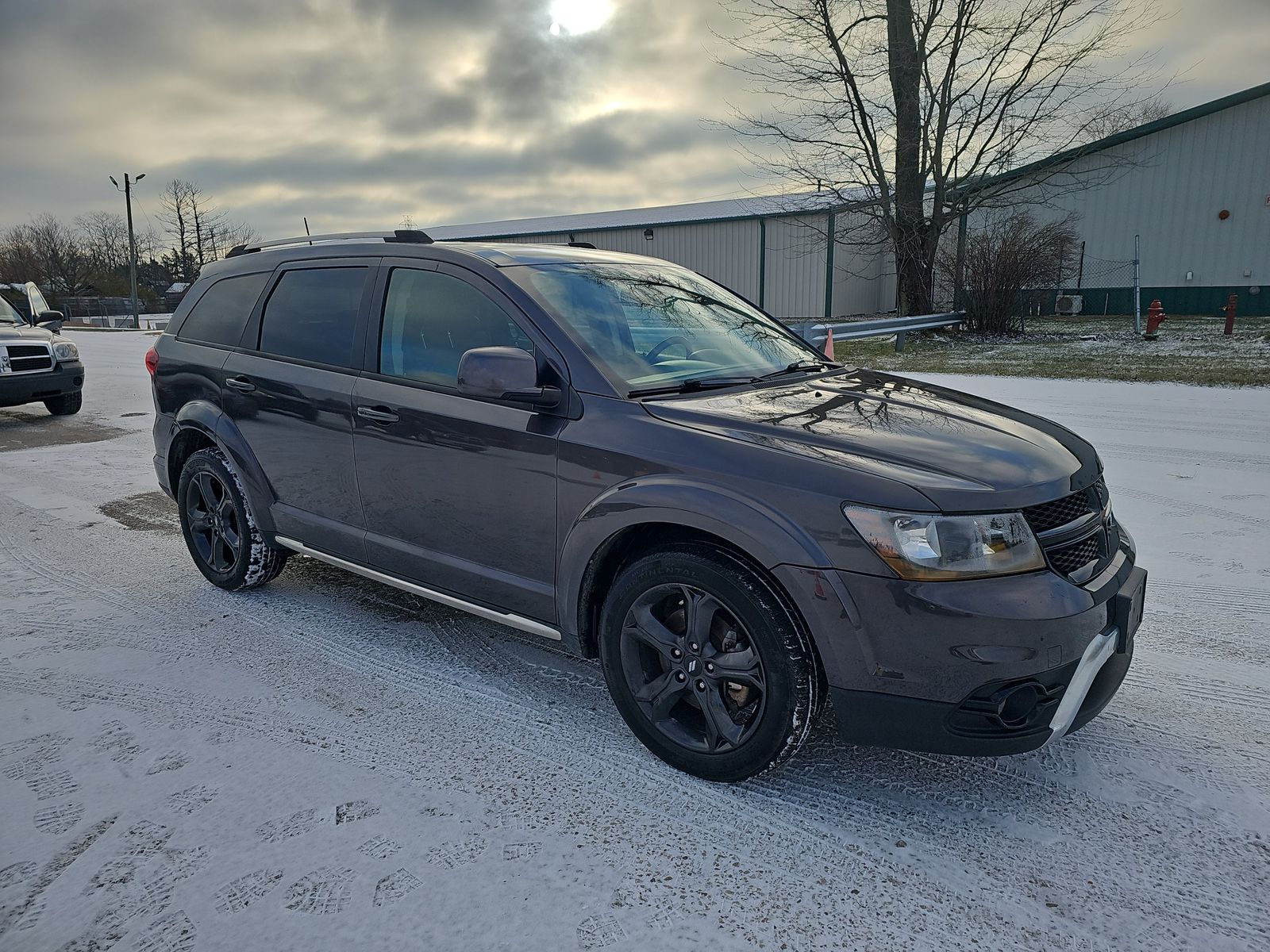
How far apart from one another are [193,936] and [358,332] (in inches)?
97.6

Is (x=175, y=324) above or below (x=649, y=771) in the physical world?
above

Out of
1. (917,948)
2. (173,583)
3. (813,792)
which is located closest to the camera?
(917,948)

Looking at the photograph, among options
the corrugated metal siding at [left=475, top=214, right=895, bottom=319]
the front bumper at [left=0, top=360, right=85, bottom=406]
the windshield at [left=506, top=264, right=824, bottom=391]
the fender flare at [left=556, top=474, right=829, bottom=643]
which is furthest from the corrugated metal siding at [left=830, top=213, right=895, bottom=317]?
the fender flare at [left=556, top=474, right=829, bottom=643]

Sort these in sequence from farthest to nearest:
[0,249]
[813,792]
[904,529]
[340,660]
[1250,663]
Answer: [0,249]
[340,660]
[1250,663]
[813,792]
[904,529]

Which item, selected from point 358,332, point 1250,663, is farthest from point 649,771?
point 1250,663

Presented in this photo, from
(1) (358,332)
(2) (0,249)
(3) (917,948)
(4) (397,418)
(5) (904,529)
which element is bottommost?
(3) (917,948)

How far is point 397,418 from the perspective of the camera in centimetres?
355

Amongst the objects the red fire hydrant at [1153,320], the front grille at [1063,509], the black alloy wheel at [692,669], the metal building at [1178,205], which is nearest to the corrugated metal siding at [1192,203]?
the metal building at [1178,205]

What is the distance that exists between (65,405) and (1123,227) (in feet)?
→ 86.7

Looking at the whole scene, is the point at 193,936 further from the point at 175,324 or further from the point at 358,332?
the point at 175,324

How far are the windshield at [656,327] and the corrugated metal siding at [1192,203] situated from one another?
23.8 meters

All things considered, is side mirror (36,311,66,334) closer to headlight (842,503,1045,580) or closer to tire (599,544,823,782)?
tire (599,544,823,782)

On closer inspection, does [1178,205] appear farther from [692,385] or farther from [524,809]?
[524,809]

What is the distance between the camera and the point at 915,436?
110 inches
